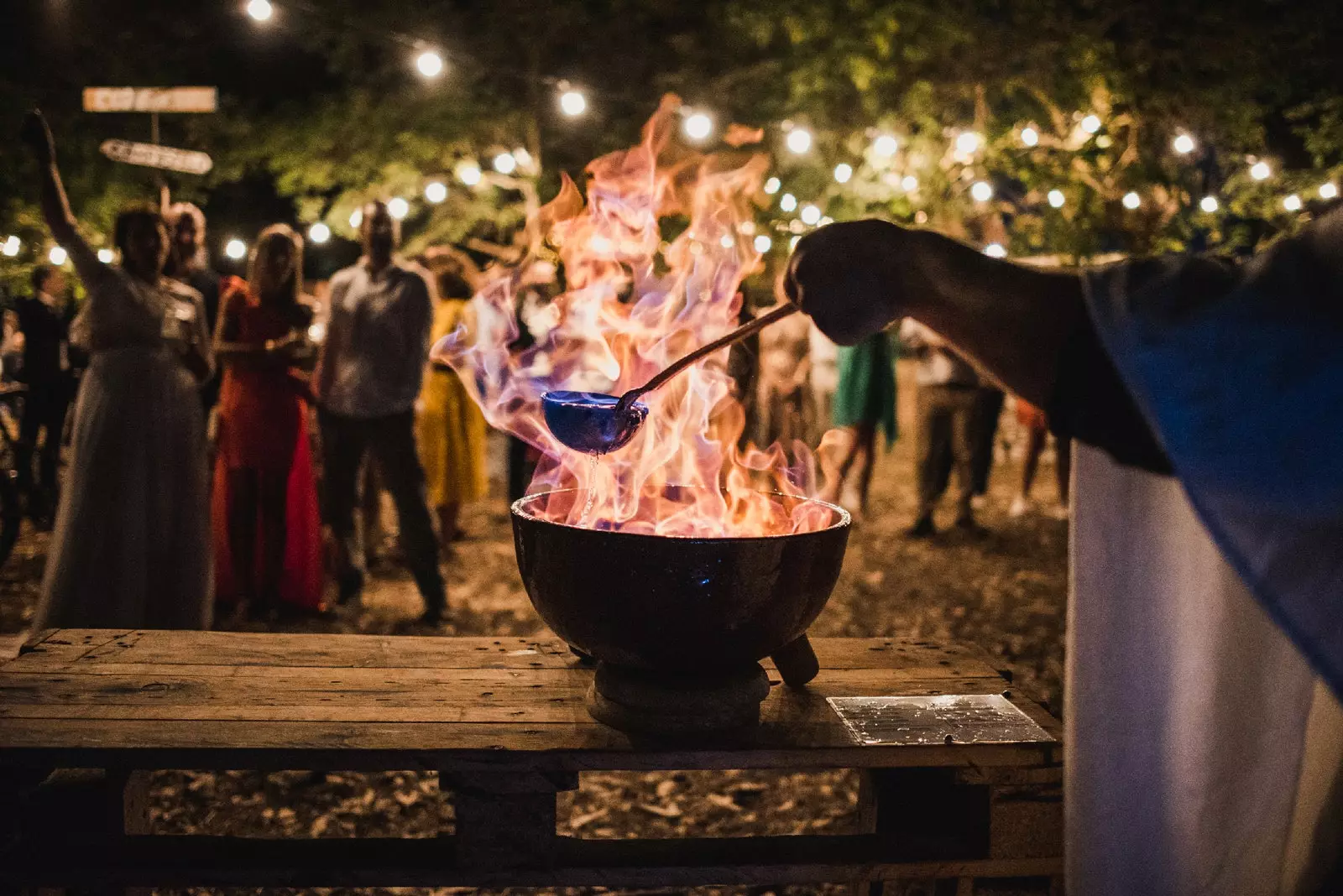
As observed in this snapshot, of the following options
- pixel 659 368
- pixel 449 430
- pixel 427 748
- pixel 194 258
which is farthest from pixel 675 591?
pixel 449 430

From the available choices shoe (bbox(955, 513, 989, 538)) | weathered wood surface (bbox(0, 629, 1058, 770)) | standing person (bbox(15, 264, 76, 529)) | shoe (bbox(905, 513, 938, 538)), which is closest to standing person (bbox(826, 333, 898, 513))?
shoe (bbox(905, 513, 938, 538))

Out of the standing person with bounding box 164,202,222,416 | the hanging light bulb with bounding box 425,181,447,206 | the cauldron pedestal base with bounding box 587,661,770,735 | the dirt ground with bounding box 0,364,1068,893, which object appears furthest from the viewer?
the hanging light bulb with bounding box 425,181,447,206

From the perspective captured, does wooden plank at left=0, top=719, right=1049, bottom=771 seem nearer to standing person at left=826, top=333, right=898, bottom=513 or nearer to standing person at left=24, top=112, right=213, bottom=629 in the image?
standing person at left=24, top=112, right=213, bottom=629

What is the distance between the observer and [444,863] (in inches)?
82.0

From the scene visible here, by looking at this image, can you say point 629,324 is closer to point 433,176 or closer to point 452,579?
point 452,579

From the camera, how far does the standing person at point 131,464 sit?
14.4 ft

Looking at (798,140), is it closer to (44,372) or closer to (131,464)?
(131,464)

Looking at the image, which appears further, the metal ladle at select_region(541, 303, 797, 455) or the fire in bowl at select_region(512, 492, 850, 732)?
the metal ladle at select_region(541, 303, 797, 455)

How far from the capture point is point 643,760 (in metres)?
2.06

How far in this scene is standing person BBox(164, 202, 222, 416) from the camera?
237 inches

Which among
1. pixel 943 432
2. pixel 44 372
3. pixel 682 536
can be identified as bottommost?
pixel 682 536

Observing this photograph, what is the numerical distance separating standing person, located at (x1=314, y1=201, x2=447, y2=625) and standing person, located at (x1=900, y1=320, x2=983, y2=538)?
4528 millimetres

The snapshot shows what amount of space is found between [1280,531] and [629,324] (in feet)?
6.18

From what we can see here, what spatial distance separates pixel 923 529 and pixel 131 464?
6.22m
